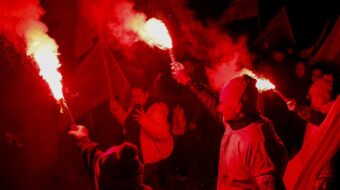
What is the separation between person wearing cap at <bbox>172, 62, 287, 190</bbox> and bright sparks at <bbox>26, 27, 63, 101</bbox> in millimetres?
1586

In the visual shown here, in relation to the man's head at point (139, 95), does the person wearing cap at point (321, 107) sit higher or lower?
lower

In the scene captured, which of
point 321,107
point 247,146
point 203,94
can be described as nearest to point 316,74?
point 321,107

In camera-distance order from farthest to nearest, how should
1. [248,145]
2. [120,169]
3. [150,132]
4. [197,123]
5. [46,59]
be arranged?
[197,123] < [150,132] < [46,59] < [248,145] < [120,169]

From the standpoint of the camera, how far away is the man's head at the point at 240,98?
3928 mm

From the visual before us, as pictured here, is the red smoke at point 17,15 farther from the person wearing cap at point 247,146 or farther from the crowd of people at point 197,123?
the person wearing cap at point 247,146

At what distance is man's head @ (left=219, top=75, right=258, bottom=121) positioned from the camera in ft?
12.9

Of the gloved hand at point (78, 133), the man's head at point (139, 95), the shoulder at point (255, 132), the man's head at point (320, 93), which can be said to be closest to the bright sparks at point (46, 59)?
the gloved hand at point (78, 133)

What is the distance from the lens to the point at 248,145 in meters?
3.81

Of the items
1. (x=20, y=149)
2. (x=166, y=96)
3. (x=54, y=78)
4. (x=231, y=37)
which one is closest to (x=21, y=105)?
(x=20, y=149)

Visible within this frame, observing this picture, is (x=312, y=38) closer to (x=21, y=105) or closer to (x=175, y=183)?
(x=175, y=183)

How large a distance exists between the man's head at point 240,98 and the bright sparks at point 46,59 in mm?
1545

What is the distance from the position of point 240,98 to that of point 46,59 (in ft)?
7.10

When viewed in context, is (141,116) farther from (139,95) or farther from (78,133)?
(78,133)

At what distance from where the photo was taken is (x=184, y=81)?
5176 millimetres
